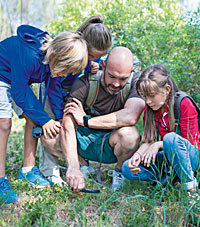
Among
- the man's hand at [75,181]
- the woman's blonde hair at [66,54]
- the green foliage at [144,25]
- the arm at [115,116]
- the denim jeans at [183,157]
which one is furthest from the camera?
the green foliage at [144,25]

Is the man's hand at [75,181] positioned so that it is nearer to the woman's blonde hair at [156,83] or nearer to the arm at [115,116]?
the arm at [115,116]

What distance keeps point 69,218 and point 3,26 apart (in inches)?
647

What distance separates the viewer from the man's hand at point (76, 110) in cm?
285

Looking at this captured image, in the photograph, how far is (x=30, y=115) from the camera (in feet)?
9.05

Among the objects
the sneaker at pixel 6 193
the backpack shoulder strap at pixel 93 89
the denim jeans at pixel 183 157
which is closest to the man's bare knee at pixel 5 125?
the sneaker at pixel 6 193

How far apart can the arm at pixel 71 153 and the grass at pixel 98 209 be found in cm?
14

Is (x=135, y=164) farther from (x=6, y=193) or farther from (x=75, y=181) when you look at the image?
(x=6, y=193)

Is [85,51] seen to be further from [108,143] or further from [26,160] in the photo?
[26,160]

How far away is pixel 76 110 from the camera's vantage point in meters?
2.88

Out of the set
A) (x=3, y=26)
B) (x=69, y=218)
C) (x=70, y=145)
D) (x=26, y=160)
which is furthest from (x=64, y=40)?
(x=3, y=26)

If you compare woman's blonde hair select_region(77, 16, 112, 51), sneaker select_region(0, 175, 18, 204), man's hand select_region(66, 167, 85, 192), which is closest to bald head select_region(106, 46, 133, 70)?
woman's blonde hair select_region(77, 16, 112, 51)

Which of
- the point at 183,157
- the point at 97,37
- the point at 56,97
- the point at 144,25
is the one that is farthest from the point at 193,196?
the point at 144,25

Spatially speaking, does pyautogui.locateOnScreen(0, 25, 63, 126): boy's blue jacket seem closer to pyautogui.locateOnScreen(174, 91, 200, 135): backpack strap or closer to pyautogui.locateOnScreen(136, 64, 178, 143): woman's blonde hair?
pyautogui.locateOnScreen(136, 64, 178, 143): woman's blonde hair

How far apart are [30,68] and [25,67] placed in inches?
1.9
